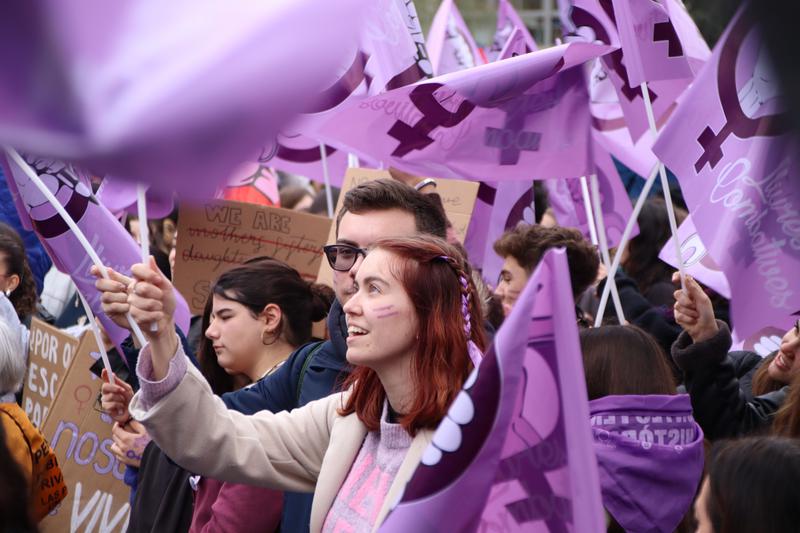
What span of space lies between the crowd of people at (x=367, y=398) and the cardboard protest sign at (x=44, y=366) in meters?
0.52

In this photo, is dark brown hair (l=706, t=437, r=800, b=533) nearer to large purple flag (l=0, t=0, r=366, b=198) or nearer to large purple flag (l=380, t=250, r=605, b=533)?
large purple flag (l=380, t=250, r=605, b=533)

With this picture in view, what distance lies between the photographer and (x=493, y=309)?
15.6ft

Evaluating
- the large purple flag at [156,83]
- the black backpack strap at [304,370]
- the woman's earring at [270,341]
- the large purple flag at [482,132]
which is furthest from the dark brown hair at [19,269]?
the large purple flag at [156,83]

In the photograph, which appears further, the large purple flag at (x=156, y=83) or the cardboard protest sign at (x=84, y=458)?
the cardboard protest sign at (x=84, y=458)

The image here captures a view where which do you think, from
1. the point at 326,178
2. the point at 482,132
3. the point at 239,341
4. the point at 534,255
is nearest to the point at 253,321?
the point at 239,341

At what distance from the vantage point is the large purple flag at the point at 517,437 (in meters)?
2.12

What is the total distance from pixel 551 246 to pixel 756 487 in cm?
252

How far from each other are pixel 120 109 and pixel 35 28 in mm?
88

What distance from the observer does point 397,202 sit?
10.9ft

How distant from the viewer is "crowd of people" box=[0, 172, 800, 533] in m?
2.51

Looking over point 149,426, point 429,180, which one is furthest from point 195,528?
point 429,180

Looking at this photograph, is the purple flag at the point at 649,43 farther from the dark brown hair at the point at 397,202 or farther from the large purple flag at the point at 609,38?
the dark brown hair at the point at 397,202

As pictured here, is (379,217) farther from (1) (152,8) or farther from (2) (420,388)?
(1) (152,8)

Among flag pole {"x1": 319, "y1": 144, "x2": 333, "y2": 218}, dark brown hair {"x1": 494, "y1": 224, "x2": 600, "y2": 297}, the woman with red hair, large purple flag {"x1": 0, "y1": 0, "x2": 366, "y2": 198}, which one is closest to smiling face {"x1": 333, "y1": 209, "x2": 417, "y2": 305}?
the woman with red hair
